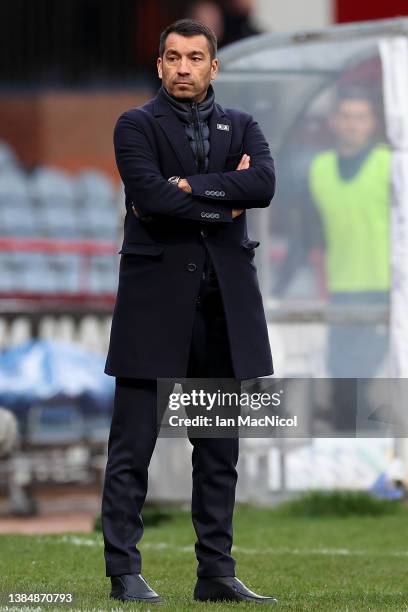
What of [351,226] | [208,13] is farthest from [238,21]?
[351,226]

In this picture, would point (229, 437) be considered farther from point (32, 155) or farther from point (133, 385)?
point (32, 155)

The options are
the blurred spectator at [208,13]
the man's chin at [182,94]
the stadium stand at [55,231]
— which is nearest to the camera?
the man's chin at [182,94]

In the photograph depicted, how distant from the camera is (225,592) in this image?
17.1 ft

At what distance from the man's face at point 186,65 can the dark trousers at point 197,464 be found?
582 millimetres

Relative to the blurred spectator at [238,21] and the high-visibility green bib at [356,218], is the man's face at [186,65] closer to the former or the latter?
the high-visibility green bib at [356,218]

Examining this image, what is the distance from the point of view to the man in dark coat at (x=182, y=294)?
5.20 metres

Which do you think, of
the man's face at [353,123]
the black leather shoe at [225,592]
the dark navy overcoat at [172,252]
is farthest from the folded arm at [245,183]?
the man's face at [353,123]

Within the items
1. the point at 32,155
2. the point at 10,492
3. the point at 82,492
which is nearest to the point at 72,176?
the point at 32,155

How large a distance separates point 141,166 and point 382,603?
162 cm

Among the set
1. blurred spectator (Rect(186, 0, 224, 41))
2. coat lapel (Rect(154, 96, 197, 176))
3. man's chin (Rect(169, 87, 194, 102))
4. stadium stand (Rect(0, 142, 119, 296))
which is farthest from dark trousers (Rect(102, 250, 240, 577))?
blurred spectator (Rect(186, 0, 224, 41))

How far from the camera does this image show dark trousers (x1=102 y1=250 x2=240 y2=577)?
5.23 metres

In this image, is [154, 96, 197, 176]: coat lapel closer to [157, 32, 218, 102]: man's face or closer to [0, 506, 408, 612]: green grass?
[157, 32, 218, 102]: man's face

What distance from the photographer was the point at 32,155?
2219 centimetres

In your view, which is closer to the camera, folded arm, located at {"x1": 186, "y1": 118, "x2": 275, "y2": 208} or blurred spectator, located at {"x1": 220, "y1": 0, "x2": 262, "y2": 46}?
folded arm, located at {"x1": 186, "y1": 118, "x2": 275, "y2": 208}
